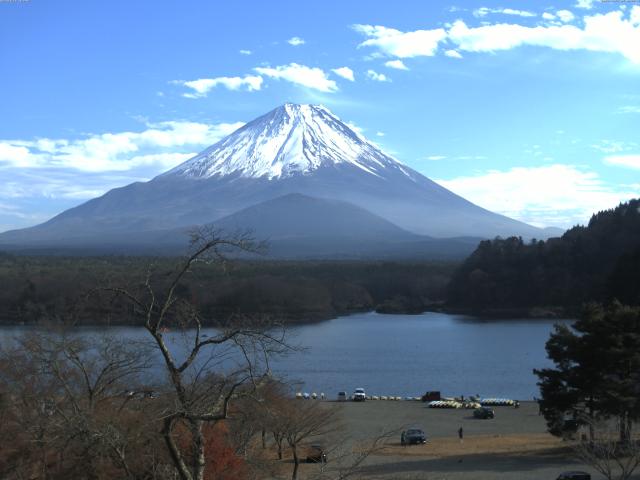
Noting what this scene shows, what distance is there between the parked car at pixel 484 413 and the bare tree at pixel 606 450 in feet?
17.0

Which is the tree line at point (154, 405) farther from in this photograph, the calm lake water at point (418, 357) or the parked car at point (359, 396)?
the calm lake water at point (418, 357)

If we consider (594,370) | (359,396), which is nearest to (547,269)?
(359,396)

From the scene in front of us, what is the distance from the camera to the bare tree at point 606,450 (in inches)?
350

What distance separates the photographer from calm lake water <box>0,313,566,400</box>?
23.6 meters

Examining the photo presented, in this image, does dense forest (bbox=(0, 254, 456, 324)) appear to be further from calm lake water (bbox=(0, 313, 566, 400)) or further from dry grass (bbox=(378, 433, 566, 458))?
dry grass (bbox=(378, 433, 566, 458))

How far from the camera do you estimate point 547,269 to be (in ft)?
155

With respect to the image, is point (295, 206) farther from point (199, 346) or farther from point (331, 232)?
point (199, 346)

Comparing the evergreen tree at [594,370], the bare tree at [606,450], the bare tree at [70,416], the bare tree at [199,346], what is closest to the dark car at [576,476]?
the bare tree at [606,450]

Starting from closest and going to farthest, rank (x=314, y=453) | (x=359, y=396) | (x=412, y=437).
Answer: (x=314, y=453) → (x=412, y=437) → (x=359, y=396)

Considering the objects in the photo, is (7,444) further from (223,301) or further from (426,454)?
(223,301)

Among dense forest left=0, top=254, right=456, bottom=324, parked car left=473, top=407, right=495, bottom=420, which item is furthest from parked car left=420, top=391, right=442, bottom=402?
dense forest left=0, top=254, right=456, bottom=324

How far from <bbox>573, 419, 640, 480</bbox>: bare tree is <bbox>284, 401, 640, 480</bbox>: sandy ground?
1.45 ft

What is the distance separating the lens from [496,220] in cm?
14050

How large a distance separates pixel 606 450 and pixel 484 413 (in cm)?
955
